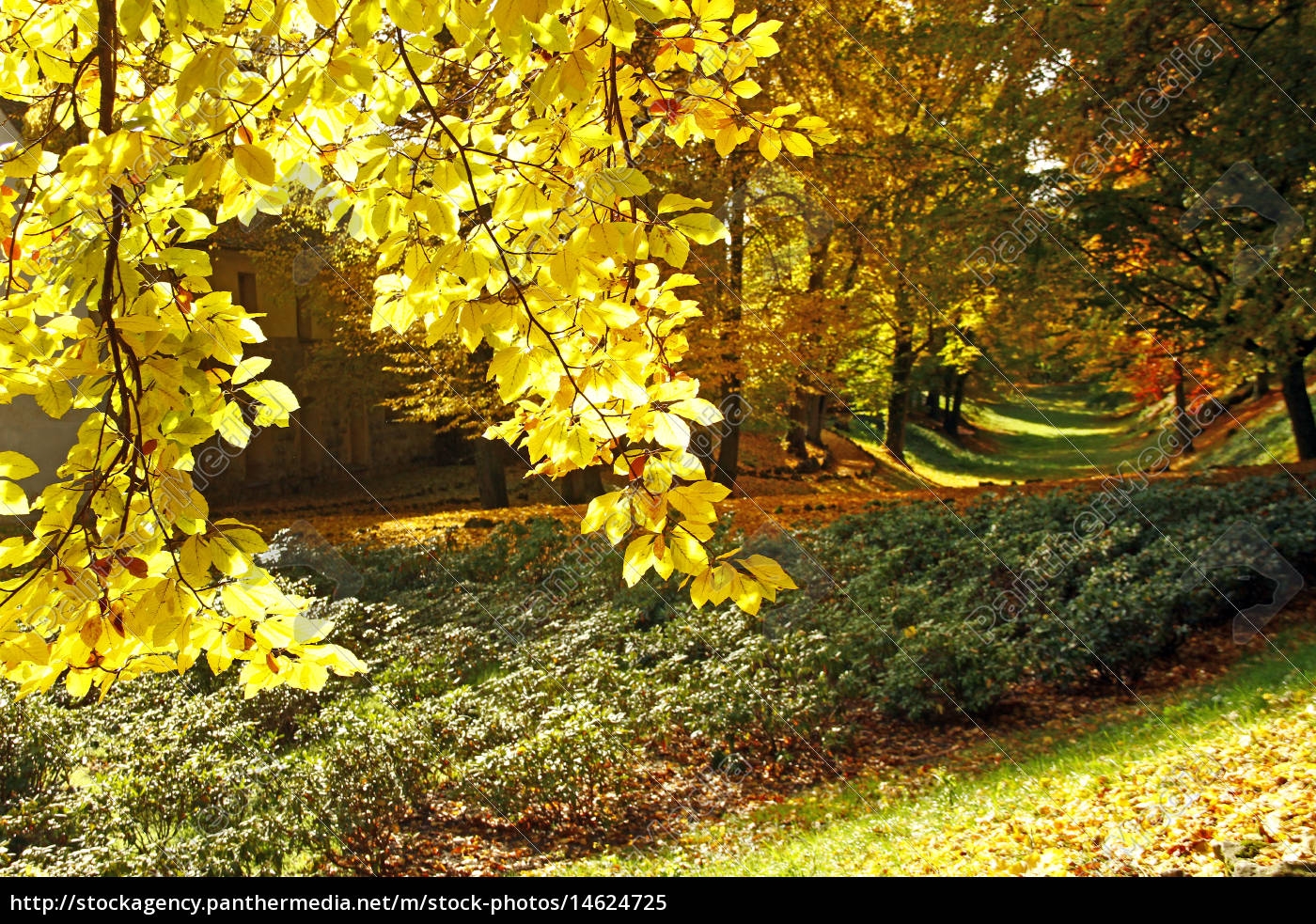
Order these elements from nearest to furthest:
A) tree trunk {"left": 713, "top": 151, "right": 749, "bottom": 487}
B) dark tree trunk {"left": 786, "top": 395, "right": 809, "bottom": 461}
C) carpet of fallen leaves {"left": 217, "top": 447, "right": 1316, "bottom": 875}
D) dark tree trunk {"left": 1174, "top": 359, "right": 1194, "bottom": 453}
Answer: carpet of fallen leaves {"left": 217, "top": 447, "right": 1316, "bottom": 875} < tree trunk {"left": 713, "top": 151, "right": 749, "bottom": 487} < dark tree trunk {"left": 1174, "top": 359, "right": 1194, "bottom": 453} < dark tree trunk {"left": 786, "top": 395, "right": 809, "bottom": 461}

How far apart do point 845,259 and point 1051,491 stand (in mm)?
7215

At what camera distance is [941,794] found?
4.61 m

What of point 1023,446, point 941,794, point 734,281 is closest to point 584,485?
point 734,281

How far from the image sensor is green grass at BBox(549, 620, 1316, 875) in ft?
13.2

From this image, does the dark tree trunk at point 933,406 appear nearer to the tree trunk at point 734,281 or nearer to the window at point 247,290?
the tree trunk at point 734,281

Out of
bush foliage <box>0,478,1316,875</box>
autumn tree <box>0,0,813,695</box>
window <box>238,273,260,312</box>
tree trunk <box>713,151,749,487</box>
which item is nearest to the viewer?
autumn tree <box>0,0,813,695</box>

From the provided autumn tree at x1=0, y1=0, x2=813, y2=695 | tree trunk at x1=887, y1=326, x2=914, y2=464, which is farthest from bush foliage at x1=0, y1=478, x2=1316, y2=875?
tree trunk at x1=887, y1=326, x2=914, y2=464

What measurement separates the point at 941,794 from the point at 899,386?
16.8m

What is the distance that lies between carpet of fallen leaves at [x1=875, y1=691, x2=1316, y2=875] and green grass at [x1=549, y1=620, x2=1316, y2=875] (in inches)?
2.9

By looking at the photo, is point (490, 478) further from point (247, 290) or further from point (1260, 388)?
point (1260, 388)

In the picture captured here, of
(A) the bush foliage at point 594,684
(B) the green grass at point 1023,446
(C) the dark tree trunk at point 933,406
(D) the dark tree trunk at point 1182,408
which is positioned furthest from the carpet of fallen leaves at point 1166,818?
(C) the dark tree trunk at point 933,406

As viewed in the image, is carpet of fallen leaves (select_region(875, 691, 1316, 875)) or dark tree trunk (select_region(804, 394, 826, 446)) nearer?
carpet of fallen leaves (select_region(875, 691, 1316, 875))

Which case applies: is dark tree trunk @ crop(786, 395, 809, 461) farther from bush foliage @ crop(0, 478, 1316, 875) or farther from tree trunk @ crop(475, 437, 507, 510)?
bush foliage @ crop(0, 478, 1316, 875)
